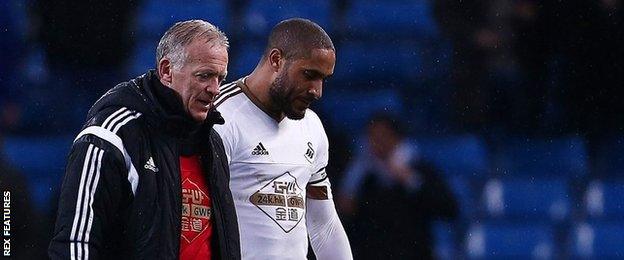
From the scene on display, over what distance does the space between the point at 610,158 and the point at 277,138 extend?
3341mm

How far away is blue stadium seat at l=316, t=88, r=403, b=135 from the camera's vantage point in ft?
20.6

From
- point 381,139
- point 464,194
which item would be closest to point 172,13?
point 381,139

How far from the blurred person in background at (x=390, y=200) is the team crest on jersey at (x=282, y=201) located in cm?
187

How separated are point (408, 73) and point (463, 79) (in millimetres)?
319

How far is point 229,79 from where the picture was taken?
632 centimetres

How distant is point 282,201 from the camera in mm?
3588

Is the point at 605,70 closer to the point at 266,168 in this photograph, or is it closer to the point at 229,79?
the point at 229,79

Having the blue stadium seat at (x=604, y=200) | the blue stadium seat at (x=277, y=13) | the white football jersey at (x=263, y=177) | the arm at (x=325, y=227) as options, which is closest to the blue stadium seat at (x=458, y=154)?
the blue stadium seat at (x=604, y=200)

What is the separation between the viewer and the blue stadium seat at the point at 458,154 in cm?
632

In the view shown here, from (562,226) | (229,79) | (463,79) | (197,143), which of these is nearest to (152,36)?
(229,79)

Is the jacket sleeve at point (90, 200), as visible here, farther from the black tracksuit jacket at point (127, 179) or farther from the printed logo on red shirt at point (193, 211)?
the printed logo on red shirt at point (193, 211)

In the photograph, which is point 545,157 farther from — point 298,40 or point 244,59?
point 298,40

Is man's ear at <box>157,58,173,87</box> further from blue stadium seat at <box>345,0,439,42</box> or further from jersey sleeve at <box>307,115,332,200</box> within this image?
blue stadium seat at <box>345,0,439,42</box>

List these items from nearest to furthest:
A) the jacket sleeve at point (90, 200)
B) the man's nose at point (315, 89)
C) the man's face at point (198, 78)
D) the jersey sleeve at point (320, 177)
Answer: the jacket sleeve at point (90, 200)
the man's face at point (198, 78)
the man's nose at point (315, 89)
the jersey sleeve at point (320, 177)
